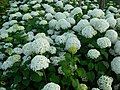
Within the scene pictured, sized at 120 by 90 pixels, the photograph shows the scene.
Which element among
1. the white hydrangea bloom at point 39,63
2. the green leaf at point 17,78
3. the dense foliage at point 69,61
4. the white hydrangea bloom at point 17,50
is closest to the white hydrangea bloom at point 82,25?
the dense foliage at point 69,61

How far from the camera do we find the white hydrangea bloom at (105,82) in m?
2.95

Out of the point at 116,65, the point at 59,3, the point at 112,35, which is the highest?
the point at 112,35

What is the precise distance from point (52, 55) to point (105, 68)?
0.57 meters

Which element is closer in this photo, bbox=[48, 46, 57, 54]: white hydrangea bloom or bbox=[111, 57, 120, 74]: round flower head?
bbox=[111, 57, 120, 74]: round flower head

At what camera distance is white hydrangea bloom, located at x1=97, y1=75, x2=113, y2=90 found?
2.95 meters

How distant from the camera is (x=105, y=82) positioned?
298 cm

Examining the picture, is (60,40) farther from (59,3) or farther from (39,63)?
(59,3)

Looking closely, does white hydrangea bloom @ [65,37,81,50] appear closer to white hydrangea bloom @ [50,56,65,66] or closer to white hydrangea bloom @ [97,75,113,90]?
white hydrangea bloom @ [50,56,65,66]

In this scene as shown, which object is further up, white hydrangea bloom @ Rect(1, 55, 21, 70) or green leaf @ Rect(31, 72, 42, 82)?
green leaf @ Rect(31, 72, 42, 82)

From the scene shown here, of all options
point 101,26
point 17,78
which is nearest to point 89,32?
point 101,26

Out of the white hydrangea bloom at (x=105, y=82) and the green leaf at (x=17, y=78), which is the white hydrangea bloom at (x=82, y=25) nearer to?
the white hydrangea bloom at (x=105, y=82)

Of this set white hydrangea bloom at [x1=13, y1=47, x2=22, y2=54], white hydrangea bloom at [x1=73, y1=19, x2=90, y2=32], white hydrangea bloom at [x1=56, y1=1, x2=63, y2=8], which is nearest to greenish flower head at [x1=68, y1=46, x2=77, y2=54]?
white hydrangea bloom at [x1=73, y1=19, x2=90, y2=32]

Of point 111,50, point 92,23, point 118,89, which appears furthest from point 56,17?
point 118,89

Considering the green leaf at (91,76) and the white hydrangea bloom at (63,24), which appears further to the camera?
the white hydrangea bloom at (63,24)
